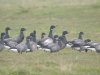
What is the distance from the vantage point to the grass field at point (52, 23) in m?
19.1

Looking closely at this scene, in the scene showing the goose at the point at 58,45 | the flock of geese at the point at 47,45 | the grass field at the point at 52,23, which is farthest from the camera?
the goose at the point at 58,45

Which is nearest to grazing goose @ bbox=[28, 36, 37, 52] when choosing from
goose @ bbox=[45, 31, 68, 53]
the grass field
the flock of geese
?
the flock of geese

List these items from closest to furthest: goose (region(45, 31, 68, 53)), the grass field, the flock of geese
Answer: the grass field, the flock of geese, goose (region(45, 31, 68, 53))

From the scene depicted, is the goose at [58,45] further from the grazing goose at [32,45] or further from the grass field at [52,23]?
the grazing goose at [32,45]

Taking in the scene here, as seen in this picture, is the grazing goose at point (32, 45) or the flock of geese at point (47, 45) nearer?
the flock of geese at point (47, 45)

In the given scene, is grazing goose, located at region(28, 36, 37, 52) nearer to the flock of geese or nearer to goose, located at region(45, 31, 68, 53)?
the flock of geese

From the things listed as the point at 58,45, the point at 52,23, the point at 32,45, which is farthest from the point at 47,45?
the point at 52,23

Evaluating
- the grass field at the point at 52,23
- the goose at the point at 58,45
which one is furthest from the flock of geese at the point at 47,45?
the grass field at the point at 52,23

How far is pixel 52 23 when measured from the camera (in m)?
43.5

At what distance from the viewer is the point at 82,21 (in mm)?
43969

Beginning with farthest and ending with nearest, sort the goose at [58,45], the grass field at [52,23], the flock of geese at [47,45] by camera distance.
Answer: the goose at [58,45] < the flock of geese at [47,45] < the grass field at [52,23]

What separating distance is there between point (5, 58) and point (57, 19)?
76.8ft

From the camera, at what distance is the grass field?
19.1 metres

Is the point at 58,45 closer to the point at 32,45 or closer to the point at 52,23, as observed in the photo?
the point at 32,45
